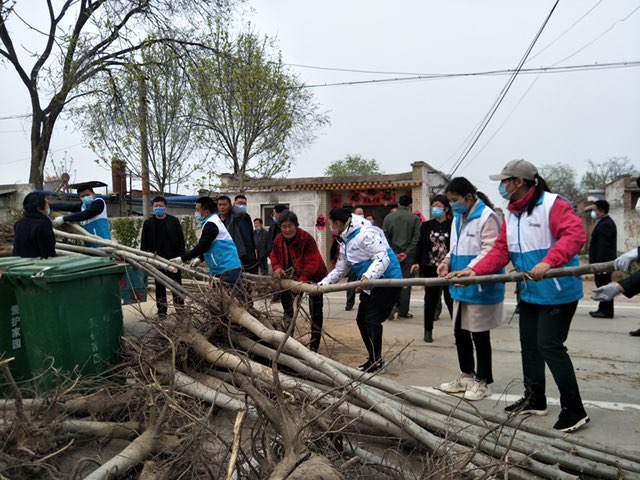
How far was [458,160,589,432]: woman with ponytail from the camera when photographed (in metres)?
3.29

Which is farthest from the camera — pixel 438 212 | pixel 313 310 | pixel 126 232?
pixel 126 232

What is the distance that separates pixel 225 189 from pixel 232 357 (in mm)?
17241

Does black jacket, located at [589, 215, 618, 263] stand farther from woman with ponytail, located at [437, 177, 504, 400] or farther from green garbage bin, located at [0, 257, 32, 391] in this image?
green garbage bin, located at [0, 257, 32, 391]

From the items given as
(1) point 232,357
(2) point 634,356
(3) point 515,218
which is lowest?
(2) point 634,356

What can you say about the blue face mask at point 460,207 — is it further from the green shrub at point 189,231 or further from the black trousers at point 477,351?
the green shrub at point 189,231

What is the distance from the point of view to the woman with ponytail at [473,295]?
159 inches

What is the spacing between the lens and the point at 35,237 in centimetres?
457

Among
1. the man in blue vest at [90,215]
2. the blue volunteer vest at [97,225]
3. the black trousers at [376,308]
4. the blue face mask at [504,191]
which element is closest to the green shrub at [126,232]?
the man in blue vest at [90,215]

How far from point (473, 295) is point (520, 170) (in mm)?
1061

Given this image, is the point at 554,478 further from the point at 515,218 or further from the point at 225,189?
the point at 225,189

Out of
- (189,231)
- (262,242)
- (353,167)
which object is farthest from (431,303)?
(353,167)

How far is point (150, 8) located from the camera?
46.1 ft

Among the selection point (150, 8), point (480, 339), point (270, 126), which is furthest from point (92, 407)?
point (270, 126)

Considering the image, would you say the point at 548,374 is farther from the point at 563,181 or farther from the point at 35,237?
the point at 563,181
